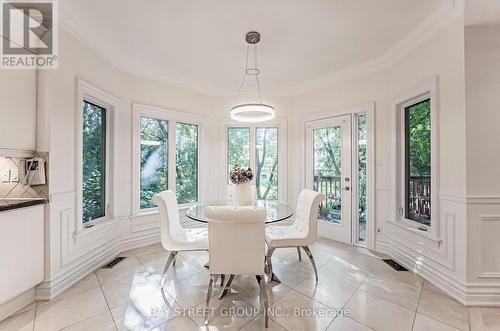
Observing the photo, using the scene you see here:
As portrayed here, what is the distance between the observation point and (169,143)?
384cm

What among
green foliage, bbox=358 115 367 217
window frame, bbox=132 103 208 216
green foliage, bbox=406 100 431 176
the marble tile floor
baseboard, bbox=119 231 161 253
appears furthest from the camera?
green foliage, bbox=358 115 367 217

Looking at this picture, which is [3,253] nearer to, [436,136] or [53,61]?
[53,61]

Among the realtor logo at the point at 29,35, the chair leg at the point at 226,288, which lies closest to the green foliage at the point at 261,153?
the chair leg at the point at 226,288

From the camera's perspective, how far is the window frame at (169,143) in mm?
3402

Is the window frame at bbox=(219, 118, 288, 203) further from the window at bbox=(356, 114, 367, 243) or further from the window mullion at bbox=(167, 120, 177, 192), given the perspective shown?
the window at bbox=(356, 114, 367, 243)

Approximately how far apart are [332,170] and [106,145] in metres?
3.51

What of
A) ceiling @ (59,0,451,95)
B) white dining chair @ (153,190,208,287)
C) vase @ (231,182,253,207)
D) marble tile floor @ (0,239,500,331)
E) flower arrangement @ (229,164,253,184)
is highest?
→ ceiling @ (59,0,451,95)

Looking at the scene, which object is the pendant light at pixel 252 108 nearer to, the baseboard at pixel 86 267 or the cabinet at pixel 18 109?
the cabinet at pixel 18 109

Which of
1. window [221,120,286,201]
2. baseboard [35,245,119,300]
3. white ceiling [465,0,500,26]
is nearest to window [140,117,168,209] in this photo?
baseboard [35,245,119,300]

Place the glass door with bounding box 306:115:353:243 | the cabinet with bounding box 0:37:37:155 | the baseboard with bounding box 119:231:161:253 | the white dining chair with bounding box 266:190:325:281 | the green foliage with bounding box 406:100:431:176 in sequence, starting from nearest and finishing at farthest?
1. the cabinet with bounding box 0:37:37:155
2. the white dining chair with bounding box 266:190:325:281
3. the green foliage with bounding box 406:100:431:176
4. the baseboard with bounding box 119:231:161:253
5. the glass door with bounding box 306:115:353:243

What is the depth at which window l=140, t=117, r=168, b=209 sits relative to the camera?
141 inches

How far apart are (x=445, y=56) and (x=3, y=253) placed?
4387 millimetres

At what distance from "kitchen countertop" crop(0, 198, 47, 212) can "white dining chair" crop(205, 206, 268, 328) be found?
5.21 ft

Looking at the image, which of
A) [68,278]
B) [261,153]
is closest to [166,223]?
[68,278]
